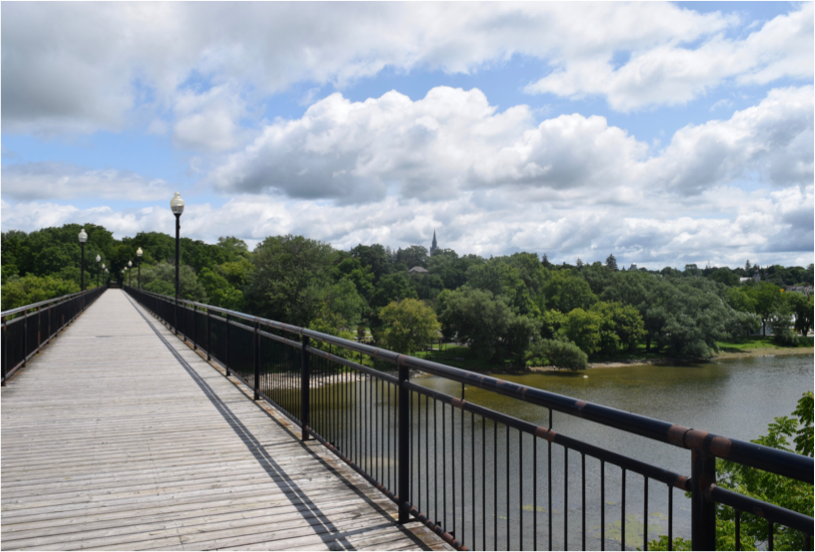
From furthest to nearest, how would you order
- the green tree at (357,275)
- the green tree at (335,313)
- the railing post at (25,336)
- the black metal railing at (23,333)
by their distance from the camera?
the green tree at (357,275) → the green tree at (335,313) → the railing post at (25,336) → the black metal railing at (23,333)

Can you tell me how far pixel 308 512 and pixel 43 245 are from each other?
108 meters

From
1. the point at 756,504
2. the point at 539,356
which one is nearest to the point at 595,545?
the point at 756,504

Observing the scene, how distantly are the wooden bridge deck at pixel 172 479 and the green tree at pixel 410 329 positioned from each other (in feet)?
172

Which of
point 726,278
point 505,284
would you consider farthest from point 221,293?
point 726,278

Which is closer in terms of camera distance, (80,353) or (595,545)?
(80,353)

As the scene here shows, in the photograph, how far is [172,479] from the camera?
4254mm

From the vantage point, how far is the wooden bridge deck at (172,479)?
10.7ft

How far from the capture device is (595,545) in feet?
65.4

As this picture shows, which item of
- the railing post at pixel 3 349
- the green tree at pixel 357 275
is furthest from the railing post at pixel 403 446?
the green tree at pixel 357 275

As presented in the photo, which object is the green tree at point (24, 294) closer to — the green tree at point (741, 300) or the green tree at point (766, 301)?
the green tree at point (741, 300)

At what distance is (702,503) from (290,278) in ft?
189

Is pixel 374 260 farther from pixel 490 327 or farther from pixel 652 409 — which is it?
pixel 652 409

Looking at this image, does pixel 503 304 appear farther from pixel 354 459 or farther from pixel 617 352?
pixel 354 459

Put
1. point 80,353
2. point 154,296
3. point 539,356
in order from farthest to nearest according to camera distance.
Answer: point 539,356 < point 154,296 < point 80,353
